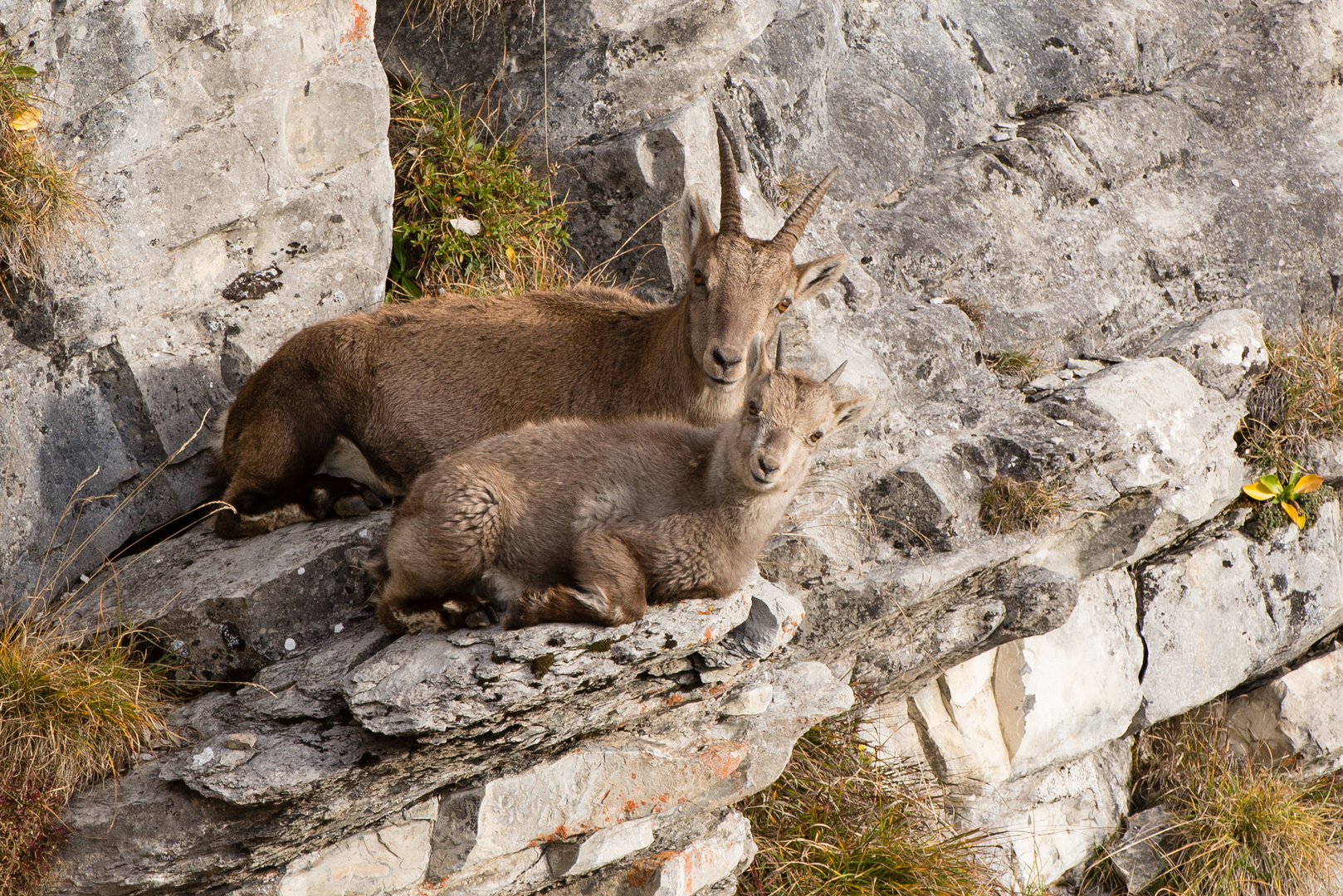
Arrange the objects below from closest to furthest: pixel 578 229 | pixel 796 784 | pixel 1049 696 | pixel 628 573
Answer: pixel 628 573 < pixel 796 784 < pixel 1049 696 < pixel 578 229

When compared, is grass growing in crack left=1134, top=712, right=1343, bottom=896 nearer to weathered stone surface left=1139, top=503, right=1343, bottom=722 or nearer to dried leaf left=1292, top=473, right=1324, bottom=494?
weathered stone surface left=1139, top=503, right=1343, bottom=722

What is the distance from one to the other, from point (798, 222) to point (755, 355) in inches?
34.2

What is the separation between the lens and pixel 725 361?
5.79 meters

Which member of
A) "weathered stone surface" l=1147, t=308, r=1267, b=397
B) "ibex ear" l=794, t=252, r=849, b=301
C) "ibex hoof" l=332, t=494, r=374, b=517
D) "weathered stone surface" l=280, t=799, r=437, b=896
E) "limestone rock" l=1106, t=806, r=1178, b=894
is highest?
"ibex ear" l=794, t=252, r=849, b=301

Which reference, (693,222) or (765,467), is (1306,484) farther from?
(765,467)

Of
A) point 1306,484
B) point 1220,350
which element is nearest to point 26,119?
point 1220,350

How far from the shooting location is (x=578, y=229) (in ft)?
28.2

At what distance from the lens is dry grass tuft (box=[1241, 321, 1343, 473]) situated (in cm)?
871

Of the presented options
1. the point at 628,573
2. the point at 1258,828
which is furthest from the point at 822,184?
the point at 1258,828

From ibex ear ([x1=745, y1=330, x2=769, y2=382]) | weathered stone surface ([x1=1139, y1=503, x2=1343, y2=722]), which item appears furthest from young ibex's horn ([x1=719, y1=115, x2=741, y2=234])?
weathered stone surface ([x1=1139, y1=503, x2=1343, y2=722])

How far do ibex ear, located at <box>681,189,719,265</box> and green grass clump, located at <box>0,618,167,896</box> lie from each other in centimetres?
359

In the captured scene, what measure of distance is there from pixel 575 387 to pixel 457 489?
5.79 ft

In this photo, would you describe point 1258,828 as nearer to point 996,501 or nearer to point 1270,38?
point 996,501

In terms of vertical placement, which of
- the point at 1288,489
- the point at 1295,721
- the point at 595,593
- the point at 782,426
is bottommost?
the point at 1295,721
